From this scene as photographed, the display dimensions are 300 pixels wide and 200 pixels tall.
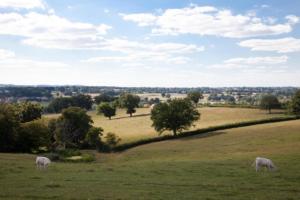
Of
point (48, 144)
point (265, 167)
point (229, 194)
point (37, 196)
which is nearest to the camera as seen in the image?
point (37, 196)

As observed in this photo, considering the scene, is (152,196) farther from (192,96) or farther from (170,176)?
(192,96)

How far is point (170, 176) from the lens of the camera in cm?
3259

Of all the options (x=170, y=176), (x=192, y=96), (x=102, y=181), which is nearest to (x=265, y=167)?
(x=170, y=176)

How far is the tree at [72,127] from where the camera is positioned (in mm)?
94188

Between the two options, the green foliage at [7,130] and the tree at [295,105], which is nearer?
the green foliage at [7,130]

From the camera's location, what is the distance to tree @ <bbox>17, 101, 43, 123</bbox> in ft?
359

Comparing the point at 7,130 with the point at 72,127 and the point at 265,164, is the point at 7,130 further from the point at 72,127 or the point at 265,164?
the point at 265,164

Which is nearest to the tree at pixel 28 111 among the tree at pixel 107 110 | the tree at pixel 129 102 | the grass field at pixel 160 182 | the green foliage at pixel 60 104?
the tree at pixel 107 110

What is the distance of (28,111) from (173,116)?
40.4 metres

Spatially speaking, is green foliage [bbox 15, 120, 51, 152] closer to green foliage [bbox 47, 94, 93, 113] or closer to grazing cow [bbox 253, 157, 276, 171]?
grazing cow [bbox 253, 157, 276, 171]

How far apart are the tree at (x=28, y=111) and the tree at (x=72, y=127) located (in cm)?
1417

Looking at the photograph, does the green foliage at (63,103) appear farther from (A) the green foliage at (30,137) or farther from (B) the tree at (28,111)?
(A) the green foliage at (30,137)

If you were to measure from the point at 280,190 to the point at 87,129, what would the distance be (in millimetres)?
76453

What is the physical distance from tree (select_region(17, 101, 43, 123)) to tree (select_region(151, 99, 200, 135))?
33.3 metres
